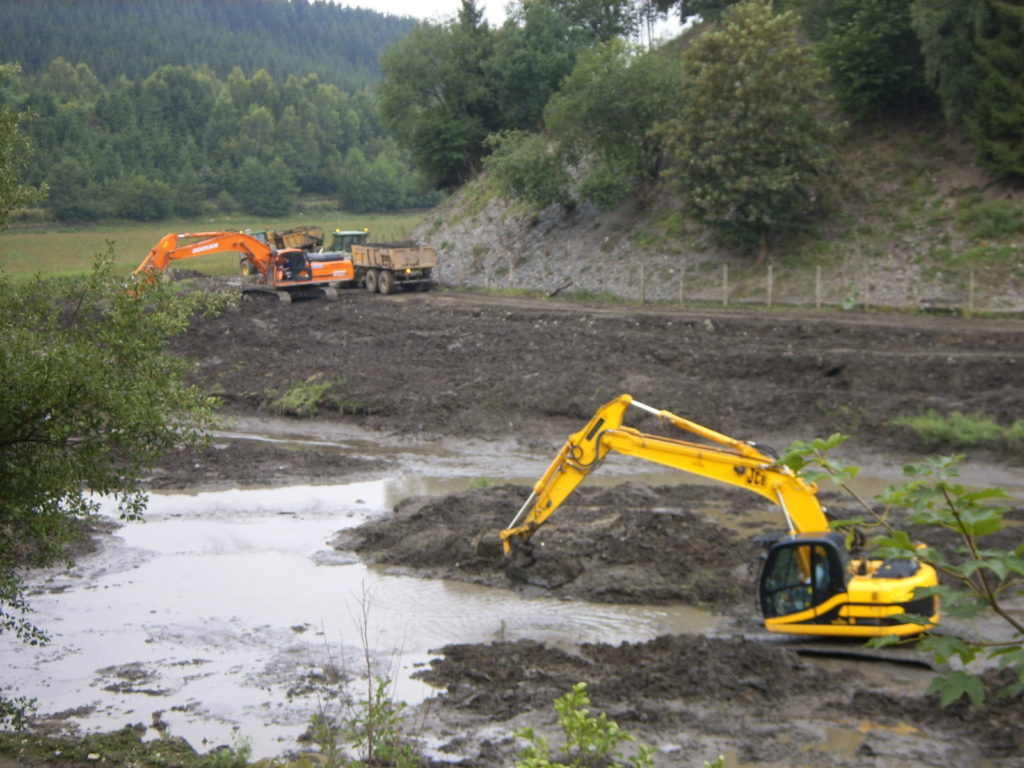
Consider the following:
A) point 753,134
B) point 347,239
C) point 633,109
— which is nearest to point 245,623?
point 753,134

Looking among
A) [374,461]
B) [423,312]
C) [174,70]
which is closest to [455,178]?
[423,312]

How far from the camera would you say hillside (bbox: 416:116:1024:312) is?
33.4 meters

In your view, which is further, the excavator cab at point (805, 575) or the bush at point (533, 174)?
the bush at point (533, 174)

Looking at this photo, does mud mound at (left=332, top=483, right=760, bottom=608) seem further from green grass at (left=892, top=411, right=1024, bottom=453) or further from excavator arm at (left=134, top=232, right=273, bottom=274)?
excavator arm at (left=134, top=232, right=273, bottom=274)

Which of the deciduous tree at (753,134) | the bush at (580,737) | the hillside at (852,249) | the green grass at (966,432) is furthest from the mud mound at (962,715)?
the deciduous tree at (753,134)

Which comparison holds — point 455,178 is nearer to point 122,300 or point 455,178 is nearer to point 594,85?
point 594,85

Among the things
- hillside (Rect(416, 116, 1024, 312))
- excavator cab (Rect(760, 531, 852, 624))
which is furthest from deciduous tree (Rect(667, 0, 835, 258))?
excavator cab (Rect(760, 531, 852, 624))

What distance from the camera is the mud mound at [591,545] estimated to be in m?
14.8

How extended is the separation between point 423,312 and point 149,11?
171407mm

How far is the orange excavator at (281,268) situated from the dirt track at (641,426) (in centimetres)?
139

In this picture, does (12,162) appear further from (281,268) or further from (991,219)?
(991,219)

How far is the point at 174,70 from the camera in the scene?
131 meters

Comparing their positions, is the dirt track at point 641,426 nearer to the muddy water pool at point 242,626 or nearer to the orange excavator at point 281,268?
the muddy water pool at point 242,626

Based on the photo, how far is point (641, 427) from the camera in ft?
77.3
